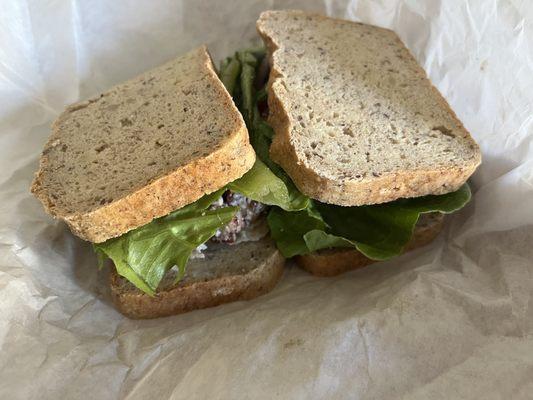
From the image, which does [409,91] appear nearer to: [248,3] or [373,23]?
[373,23]

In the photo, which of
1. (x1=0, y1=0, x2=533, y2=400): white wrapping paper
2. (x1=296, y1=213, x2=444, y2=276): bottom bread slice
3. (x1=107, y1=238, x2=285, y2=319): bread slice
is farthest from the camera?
(x1=296, y1=213, x2=444, y2=276): bottom bread slice

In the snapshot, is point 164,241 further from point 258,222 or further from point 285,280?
point 285,280

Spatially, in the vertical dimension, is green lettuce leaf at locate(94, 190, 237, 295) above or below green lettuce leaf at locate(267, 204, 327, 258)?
above

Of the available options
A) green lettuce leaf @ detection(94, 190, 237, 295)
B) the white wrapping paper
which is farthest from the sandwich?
the white wrapping paper

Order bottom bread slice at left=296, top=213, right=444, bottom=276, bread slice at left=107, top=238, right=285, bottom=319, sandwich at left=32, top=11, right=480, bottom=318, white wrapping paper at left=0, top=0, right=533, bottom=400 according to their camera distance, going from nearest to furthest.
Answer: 1. white wrapping paper at left=0, top=0, right=533, bottom=400
2. sandwich at left=32, top=11, right=480, bottom=318
3. bread slice at left=107, top=238, right=285, bottom=319
4. bottom bread slice at left=296, top=213, right=444, bottom=276

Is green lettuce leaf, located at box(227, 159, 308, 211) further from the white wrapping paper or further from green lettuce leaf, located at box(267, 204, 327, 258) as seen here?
the white wrapping paper

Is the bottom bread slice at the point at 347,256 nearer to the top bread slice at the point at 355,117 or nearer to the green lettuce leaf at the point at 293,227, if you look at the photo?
the green lettuce leaf at the point at 293,227

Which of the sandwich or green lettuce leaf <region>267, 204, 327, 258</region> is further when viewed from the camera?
green lettuce leaf <region>267, 204, 327, 258</region>
